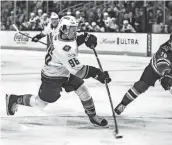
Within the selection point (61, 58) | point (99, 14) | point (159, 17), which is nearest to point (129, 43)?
point (159, 17)

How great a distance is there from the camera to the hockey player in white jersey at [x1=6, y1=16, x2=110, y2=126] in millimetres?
5250

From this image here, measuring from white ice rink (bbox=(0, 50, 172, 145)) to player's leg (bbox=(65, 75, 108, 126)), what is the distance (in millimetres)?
106

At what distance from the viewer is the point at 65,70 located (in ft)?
18.1

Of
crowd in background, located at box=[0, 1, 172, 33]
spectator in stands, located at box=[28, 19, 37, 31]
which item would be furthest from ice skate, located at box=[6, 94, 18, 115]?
spectator in stands, located at box=[28, 19, 37, 31]

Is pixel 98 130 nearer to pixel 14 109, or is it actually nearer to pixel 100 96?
pixel 14 109

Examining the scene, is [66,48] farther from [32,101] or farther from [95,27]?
[95,27]

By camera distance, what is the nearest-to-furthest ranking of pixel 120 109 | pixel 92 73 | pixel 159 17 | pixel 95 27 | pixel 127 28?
1. pixel 92 73
2. pixel 120 109
3. pixel 159 17
4. pixel 127 28
5. pixel 95 27

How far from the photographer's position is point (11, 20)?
62.5ft

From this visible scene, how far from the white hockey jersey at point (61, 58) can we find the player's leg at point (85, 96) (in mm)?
133

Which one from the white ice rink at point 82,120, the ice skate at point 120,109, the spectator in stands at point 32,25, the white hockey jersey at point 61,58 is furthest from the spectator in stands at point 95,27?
the white hockey jersey at point 61,58

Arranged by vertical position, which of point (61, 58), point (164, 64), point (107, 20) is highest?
point (61, 58)

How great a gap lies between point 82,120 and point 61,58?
116 cm

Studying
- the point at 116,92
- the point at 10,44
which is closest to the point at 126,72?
the point at 116,92

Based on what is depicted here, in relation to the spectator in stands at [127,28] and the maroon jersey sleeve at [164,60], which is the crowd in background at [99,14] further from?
the maroon jersey sleeve at [164,60]
